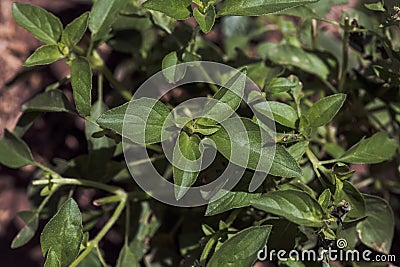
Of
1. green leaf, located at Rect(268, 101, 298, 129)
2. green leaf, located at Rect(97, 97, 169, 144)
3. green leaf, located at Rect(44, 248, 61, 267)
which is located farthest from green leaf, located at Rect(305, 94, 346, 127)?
green leaf, located at Rect(44, 248, 61, 267)

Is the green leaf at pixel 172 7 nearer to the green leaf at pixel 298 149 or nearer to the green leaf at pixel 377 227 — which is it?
the green leaf at pixel 298 149

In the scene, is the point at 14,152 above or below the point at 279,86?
below

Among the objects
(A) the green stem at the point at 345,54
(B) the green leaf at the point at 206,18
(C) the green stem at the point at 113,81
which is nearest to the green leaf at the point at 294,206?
(B) the green leaf at the point at 206,18

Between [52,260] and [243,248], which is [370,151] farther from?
[52,260]

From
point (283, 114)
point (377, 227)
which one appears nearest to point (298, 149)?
point (283, 114)

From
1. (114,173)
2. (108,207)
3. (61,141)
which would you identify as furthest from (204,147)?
(61,141)
